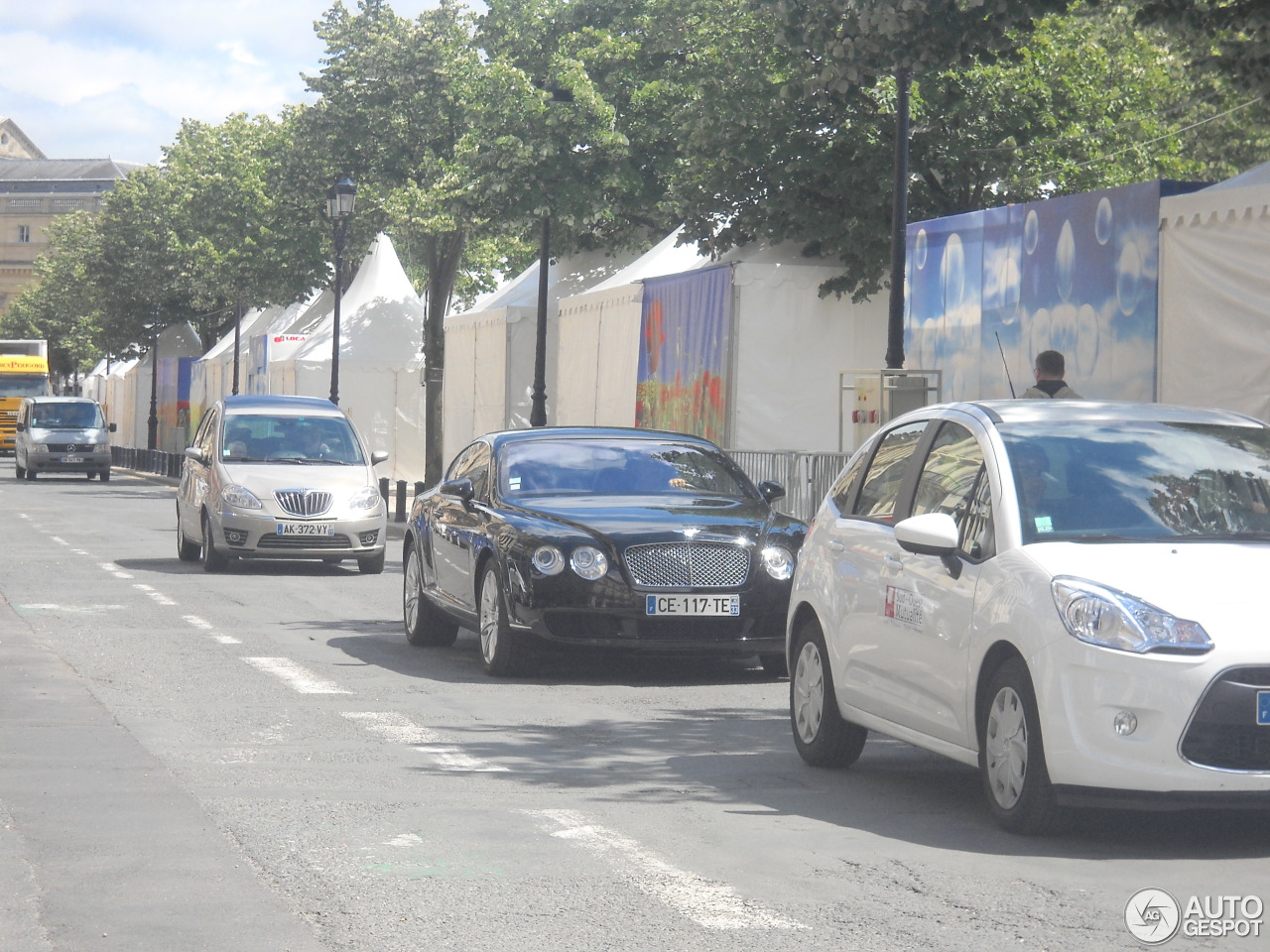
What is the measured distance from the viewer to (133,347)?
7631 centimetres

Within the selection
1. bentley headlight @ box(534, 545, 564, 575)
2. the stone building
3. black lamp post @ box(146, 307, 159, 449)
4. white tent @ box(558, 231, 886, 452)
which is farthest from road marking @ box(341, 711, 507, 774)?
the stone building

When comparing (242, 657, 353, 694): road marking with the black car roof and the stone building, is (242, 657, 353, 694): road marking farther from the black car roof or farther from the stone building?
the stone building

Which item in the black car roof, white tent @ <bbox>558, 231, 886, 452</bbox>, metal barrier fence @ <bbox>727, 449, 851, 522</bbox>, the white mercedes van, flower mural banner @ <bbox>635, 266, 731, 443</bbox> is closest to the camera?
the black car roof

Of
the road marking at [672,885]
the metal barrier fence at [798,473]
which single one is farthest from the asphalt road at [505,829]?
the metal barrier fence at [798,473]

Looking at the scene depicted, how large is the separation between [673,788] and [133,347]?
71.7m

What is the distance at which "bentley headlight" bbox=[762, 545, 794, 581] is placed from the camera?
11.4 meters

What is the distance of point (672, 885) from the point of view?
5.86 m

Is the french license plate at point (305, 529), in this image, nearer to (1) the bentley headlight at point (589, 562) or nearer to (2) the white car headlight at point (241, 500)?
(2) the white car headlight at point (241, 500)

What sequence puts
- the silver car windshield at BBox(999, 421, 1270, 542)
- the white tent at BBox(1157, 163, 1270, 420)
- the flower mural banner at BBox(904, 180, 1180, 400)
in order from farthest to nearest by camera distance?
1. the flower mural banner at BBox(904, 180, 1180, 400)
2. the white tent at BBox(1157, 163, 1270, 420)
3. the silver car windshield at BBox(999, 421, 1270, 542)

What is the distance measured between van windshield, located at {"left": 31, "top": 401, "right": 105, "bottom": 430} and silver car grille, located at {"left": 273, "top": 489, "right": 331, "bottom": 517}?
110 feet

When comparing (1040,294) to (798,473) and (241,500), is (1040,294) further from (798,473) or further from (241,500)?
(241,500)

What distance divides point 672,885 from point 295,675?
19.7 ft

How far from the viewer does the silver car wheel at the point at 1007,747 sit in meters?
6.53
